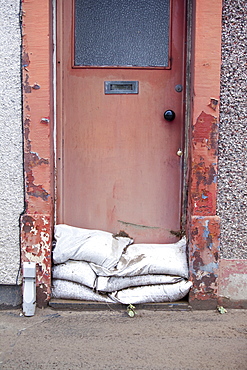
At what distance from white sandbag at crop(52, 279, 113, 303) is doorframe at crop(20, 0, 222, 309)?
8cm

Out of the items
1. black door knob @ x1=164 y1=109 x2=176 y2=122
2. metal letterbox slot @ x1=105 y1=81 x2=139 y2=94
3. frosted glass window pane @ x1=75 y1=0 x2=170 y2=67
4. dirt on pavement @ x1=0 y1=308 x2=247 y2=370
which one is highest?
frosted glass window pane @ x1=75 y1=0 x2=170 y2=67

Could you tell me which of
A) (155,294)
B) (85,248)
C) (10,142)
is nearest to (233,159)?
(155,294)

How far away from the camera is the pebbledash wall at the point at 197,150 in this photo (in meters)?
2.87

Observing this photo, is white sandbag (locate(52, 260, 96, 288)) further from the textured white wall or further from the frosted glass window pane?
the frosted glass window pane

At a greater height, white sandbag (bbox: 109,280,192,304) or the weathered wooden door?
the weathered wooden door

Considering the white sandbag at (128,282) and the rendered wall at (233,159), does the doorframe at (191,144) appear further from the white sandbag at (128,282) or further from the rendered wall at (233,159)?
the white sandbag at (128,282)

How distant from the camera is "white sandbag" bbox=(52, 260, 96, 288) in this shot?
9.69 feet

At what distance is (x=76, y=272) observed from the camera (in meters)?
2.97

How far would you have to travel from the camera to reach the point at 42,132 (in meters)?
2.93

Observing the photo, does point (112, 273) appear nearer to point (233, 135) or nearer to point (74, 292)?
point (74, 292)

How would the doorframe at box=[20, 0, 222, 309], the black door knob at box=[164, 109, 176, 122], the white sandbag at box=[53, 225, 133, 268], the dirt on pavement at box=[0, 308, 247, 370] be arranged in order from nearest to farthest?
1. the dirt on pavement at box=[0, 308, 247, 370]
2. the doorframe at box=[20, 0, 222, 309]
3. the white sandbag at box=[53, 225, 133, 268]
4. the black door knob at box=[164, 109, 176, 122]

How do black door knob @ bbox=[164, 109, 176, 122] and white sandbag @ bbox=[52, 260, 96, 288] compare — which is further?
black door knob @ bbox=[164, 109, 176, 122]

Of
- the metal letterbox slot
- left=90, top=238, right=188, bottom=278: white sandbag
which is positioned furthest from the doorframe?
the metal letterbox slot

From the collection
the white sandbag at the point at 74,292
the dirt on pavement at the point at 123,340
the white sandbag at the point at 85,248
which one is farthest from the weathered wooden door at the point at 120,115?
the dirt on pavement at the point at 123,340
